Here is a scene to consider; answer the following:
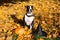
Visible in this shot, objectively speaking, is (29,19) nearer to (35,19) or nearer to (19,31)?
(19,31)

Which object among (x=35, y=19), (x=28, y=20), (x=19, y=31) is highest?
(x=28, y=20)

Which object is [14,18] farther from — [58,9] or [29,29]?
[58,9]

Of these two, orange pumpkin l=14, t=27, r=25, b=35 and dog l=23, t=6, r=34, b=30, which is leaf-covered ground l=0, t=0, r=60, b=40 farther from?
dog l=23, t=6, r=34, b=30

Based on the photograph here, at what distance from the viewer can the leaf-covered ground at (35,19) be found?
6.06m

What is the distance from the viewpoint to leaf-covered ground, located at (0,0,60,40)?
19.9 ft

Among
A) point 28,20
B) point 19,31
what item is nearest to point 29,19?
point 28,20

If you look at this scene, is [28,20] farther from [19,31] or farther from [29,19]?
[19,31]

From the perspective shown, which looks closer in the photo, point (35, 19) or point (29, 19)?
point (29, 19)

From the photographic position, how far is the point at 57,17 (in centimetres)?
696

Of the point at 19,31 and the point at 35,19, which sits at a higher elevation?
the point at 35,19

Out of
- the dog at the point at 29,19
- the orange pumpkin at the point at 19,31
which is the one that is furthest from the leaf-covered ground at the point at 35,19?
the dog at the point at 29,19

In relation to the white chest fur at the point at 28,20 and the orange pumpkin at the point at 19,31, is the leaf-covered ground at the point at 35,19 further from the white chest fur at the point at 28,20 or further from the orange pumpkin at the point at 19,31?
the white chest fur at the point at 28,20

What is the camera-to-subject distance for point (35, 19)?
6887 mm

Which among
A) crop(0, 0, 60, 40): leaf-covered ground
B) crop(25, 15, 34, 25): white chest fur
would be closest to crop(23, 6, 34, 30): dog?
crop(25, 15, 34, 25): white chest fur
